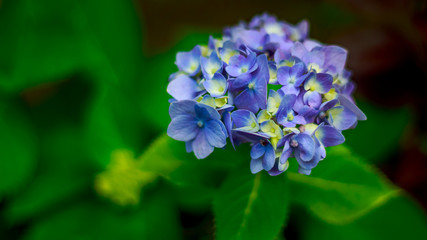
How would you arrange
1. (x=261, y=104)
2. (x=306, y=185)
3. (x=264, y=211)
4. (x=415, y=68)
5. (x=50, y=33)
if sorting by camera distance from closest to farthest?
(x=261, y=104)
(x=264, y=211)
(x=306, y=185)
(x=415, y=68)
(x=50, y=33)

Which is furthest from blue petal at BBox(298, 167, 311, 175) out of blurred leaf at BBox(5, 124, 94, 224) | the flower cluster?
blurred leaf at BBox(5, 124, 94, 224)

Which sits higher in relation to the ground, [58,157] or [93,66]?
[93,66]

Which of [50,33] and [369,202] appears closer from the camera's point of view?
[369,202]

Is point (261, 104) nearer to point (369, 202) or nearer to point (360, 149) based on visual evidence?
point (369, 202)

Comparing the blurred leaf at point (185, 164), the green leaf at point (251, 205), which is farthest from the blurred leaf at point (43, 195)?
the green leaf at point (251, 205)

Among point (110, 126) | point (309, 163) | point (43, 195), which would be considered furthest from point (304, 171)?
point (43, 195)

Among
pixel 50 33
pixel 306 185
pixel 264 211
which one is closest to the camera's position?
pixel 264 211

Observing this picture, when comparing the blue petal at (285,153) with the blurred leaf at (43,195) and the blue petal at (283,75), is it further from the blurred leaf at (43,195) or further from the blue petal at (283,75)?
the blurred leaf at (43,195)

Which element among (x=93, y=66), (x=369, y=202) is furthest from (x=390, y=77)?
(x=93, y=66)
